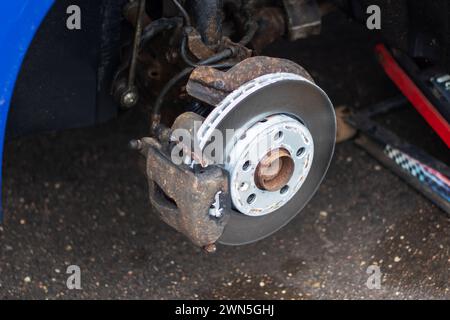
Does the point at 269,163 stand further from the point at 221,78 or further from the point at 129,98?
the point at 129,98

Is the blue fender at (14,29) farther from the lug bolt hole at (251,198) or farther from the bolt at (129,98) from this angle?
the lug bolt hole at (251,198)

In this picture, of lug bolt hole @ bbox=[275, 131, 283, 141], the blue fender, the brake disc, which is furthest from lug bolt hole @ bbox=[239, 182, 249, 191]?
the blue fender

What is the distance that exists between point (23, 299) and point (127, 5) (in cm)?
81

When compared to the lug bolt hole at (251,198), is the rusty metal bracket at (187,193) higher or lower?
higher

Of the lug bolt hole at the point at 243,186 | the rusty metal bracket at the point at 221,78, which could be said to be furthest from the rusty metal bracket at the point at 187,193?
the rusty metal bracket at the point at 221,78

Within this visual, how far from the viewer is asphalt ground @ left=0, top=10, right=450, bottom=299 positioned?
2.05 metres

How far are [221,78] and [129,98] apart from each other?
0.34m

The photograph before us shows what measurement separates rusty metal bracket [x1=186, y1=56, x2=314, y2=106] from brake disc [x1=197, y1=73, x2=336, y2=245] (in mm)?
21

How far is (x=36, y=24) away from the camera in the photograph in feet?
4.70

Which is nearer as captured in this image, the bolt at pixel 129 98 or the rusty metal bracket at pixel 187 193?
the rusty metal bracket at pixel 187 193

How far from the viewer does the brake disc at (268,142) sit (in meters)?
1.59

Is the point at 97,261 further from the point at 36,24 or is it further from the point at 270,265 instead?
the point at 36,24

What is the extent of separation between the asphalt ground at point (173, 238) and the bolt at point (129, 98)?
18.9 inches

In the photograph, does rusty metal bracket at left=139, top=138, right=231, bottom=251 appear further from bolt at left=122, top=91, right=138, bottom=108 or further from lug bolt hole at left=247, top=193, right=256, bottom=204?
bolt at left=122, top=91, right=138, bottom=108
